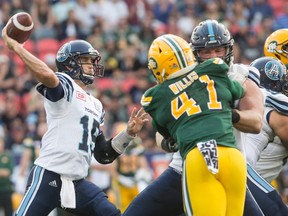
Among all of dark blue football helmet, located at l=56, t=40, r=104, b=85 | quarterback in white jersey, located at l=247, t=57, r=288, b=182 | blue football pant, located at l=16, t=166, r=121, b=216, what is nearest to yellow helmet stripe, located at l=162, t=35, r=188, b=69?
quarterback in white jersey, located at l=247, t=57, r=288, b=182

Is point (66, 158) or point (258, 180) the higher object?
point (66, 158)

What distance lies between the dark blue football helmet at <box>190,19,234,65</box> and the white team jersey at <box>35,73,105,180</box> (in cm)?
107

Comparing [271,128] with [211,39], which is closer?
[211,39]

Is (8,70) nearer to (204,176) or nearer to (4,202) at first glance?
(4,202)

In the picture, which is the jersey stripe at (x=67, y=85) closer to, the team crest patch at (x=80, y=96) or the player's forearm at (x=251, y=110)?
the team crest patch at (x=80, y=96)

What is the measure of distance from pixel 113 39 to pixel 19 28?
9100 mm

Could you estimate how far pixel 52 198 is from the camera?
696 centimetres

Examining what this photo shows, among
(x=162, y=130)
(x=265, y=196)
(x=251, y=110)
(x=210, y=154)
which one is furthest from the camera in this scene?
(x=265, y=196)

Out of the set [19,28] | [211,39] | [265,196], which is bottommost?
[265,196]

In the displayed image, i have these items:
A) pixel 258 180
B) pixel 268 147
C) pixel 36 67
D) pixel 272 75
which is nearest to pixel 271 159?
pixel 268 147

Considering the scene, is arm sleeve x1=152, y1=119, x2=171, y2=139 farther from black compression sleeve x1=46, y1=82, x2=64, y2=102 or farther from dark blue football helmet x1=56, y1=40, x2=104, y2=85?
dark blue football helmet x1=56, y1=40, x2=104, y2=85

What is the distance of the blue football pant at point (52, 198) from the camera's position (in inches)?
271

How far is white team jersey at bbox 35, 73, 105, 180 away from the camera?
6.98 meters

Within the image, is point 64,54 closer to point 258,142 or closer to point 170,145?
point 170,145
